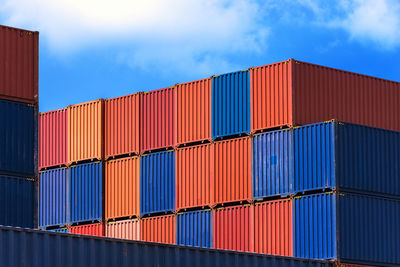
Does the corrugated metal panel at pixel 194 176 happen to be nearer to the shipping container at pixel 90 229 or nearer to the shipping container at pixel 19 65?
the shipping container at pixel 90 229

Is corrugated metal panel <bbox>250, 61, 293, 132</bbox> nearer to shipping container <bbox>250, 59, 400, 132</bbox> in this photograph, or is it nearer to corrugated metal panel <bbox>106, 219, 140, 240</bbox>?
shipping container <bbox>250, 59, 400, 132</bbox>

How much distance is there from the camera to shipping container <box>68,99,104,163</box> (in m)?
45.2

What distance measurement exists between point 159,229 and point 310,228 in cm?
786

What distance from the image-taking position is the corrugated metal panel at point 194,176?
40594mm

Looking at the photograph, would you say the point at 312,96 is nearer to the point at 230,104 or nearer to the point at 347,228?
the point at 230,104

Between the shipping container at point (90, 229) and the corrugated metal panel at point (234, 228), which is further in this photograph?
the shipping container at point (90, 229)

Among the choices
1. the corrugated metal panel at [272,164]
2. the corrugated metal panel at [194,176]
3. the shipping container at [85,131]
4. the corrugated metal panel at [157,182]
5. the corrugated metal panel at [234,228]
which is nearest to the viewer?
the corrugated metal panel at [272,164]

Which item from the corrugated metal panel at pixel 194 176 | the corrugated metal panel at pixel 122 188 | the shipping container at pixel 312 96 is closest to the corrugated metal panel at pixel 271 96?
the shipping container at pixel 312 96

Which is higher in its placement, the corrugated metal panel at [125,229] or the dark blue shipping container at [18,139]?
the dark blue shipping container at [18,139]

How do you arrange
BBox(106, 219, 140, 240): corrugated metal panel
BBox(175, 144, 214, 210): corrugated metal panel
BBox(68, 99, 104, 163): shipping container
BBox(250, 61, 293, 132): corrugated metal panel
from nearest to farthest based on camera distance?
BBox(250, 61, 293, 132): corrugated metal panel, BBox(175, 144, 214, 210): corrugated metal panel, BBox(106, 219, 140, 240): corrugated metal panel, BBox(68, 99, 104, 163): shipping container

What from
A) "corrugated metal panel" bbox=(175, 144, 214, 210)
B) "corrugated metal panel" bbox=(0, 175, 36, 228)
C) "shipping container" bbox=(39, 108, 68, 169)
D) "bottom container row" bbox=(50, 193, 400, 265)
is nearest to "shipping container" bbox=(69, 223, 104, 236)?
"shipping container" bbox=(39, 108, 68, 169)

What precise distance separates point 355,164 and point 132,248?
42.2ft

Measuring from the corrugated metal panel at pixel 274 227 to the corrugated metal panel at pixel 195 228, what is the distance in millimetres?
2361

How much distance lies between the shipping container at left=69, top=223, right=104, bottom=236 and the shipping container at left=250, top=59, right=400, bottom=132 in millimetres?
8706
